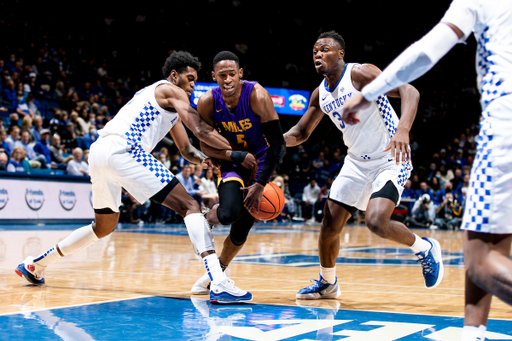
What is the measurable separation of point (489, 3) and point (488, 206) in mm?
811

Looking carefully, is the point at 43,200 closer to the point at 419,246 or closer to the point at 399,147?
the point at 419,246

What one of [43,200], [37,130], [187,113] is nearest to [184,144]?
[187,113]

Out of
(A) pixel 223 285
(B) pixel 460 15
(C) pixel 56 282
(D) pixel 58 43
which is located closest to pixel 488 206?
(B) pixel 460 15

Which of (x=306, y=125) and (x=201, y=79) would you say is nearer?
(x=306, y=125)

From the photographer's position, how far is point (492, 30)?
2.21 m

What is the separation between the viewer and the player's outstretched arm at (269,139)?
437cm

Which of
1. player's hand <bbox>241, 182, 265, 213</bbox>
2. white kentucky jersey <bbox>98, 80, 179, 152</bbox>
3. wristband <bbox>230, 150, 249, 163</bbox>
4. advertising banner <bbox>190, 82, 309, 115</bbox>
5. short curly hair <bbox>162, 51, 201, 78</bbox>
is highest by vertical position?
advertising banner <bbox>190, 82, 309, 115</bbox>

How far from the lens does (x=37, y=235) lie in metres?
9.30

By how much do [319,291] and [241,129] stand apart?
146cm

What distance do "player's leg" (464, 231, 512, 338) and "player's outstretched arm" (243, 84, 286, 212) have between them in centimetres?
232

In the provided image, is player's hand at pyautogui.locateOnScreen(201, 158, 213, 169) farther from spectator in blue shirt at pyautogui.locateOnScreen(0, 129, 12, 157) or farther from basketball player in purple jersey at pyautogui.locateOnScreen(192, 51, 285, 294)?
spectator in blue shirt at pyautogui.locateOnScreen(0, 129, 12, 157)

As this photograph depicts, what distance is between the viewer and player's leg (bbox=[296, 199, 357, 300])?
14.5ft

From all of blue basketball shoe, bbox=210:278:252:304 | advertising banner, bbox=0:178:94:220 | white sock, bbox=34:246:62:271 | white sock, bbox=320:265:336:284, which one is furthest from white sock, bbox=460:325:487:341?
advertising banner, bbox=0:178:94:220

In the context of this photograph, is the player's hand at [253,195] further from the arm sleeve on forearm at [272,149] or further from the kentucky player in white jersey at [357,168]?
the kentucky player in white jersey at [357,168]
